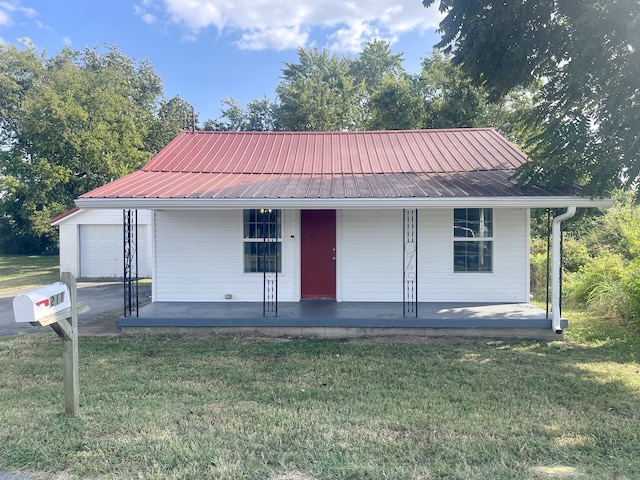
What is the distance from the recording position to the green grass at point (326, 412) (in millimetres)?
3254

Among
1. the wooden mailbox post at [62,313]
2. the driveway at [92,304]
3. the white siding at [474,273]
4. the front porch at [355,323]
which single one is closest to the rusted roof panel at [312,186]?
the white siding at [474,273]

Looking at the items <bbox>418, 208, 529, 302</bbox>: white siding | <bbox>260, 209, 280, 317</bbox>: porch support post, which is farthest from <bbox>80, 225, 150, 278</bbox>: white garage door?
<bbox>418, 208, 529, 302</bbox>: white siding

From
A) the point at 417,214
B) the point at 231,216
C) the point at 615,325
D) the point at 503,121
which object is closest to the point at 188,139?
the point at 231,216

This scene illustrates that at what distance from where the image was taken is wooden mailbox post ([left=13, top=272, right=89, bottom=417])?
128 inches

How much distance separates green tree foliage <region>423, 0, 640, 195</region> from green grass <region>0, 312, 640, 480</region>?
9.16 feet

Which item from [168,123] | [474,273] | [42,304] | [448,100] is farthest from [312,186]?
[168,123]

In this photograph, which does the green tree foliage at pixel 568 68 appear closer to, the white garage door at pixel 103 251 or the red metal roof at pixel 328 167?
the red metal roof at pixel 328 167

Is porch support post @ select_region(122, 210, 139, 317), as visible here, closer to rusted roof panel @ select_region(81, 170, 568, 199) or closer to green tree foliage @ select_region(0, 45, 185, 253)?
rusted roof panel @ select_region(81, 170, 568, 199)

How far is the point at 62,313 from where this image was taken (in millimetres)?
3768

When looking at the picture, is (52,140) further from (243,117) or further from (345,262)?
(345,262)

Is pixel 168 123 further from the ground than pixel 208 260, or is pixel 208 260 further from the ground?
pixel 168 123

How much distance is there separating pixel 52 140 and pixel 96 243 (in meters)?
9.43

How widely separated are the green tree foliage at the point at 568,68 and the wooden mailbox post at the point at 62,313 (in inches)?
265

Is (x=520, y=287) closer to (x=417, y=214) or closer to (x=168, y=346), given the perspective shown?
(x=417, y=214)
